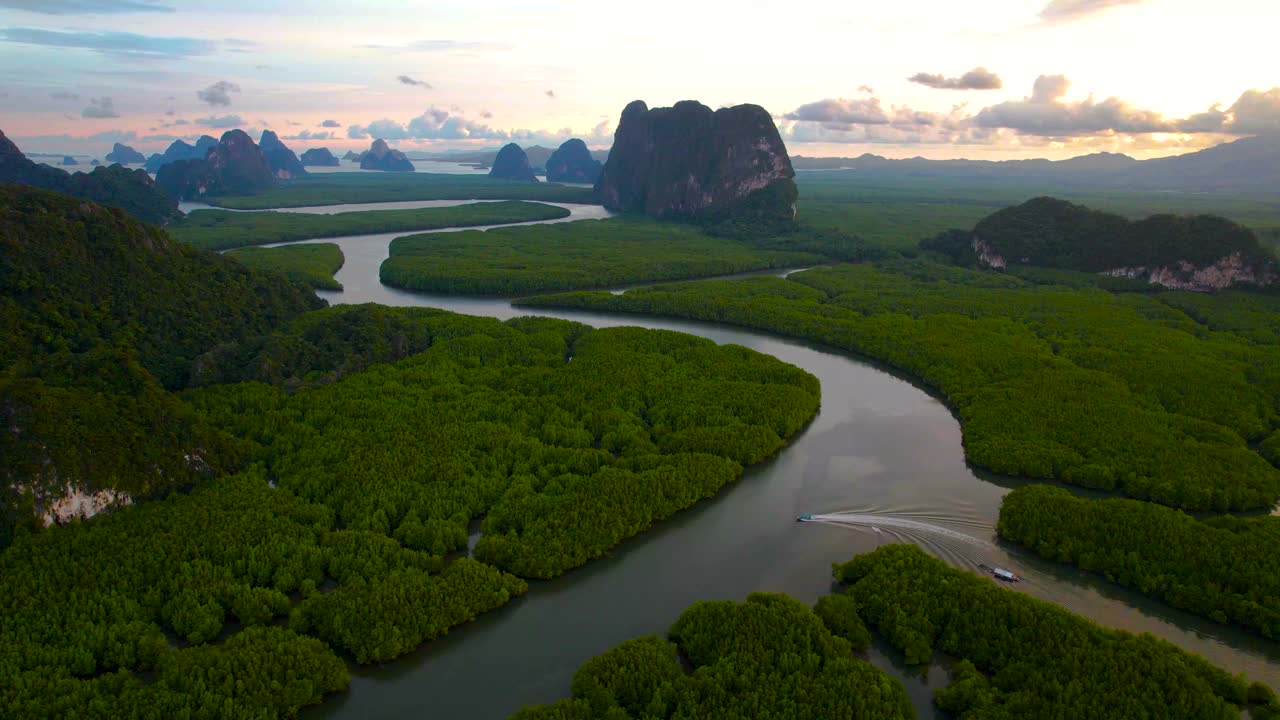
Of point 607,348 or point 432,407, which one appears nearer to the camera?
point 432,407

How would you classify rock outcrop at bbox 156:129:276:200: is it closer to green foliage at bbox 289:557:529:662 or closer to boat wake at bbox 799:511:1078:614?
green foliage at bbox 289:557:529:662

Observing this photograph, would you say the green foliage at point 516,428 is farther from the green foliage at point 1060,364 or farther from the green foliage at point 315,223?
the green foliage at point 315,223

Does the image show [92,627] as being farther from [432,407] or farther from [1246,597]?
[1246,597]

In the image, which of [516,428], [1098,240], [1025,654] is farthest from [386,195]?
[1025,654]

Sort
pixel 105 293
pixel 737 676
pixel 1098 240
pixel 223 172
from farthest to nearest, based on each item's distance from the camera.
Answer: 1. pixel 223 172
2. pixel 1098 240
3. pixel 105 293
4. pixel 737 676

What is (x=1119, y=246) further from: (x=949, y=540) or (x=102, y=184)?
(x=102, y=184)

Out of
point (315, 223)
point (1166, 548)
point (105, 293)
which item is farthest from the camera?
point (315, 223)

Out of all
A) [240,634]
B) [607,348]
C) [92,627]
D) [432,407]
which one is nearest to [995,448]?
[607,348]

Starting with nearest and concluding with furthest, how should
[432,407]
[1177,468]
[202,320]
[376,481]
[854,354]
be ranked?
[376,481]
[1177,468]
[432,407]
[202,320]
[854,354]
